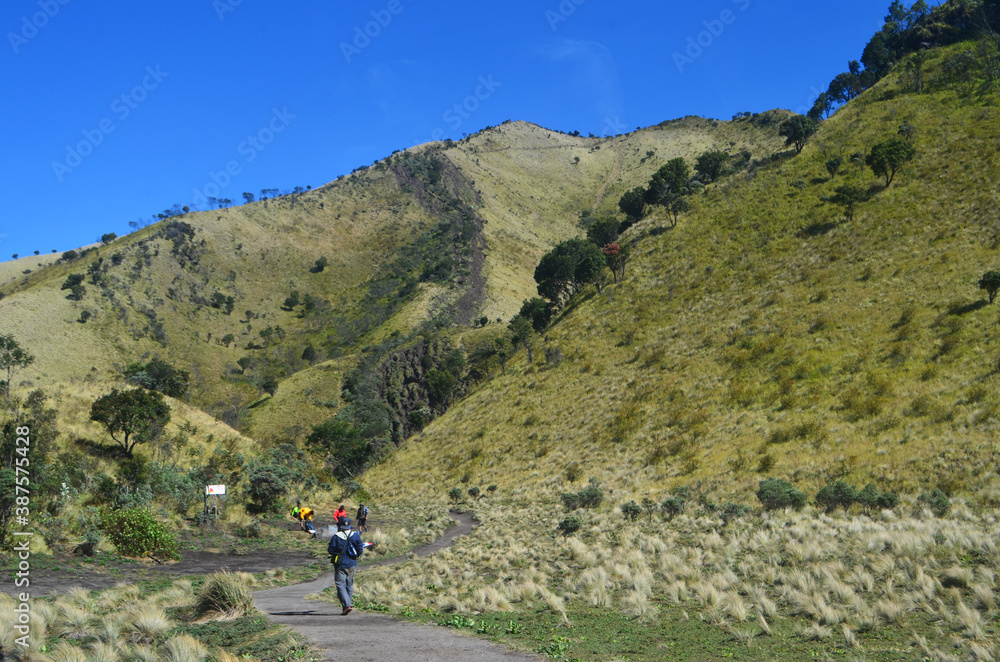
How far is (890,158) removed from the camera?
55.6 m

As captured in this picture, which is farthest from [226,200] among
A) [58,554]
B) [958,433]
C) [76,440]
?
[958,433]

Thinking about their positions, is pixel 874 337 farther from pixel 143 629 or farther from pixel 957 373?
pixel 143 629

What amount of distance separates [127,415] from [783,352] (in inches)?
1634

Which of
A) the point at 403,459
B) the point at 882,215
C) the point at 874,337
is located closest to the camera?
the point at 874,337

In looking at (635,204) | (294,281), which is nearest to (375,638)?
(635,204)

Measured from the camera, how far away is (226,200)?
162 m

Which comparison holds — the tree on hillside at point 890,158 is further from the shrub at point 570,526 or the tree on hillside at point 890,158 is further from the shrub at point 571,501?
the shrub at point 570,526

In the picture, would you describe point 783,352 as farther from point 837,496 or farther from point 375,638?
point 375,638

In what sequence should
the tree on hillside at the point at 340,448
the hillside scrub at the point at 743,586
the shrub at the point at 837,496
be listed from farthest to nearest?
the tree on hillside at the point at 340,448, the shrub at the point at 837,496, the hillside scrub at the point at 743,586

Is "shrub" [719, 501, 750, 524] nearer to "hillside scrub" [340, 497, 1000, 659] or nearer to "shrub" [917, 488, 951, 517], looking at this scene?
"hillside scrub" [340, 497, 1000, 659]

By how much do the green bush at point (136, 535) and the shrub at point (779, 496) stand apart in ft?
75.5

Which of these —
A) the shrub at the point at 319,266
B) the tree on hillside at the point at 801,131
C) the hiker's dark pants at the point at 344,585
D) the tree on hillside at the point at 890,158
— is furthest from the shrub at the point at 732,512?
the shrub at the point at 319,266

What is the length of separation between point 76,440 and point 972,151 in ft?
245

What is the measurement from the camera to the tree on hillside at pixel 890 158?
55.6 metres
